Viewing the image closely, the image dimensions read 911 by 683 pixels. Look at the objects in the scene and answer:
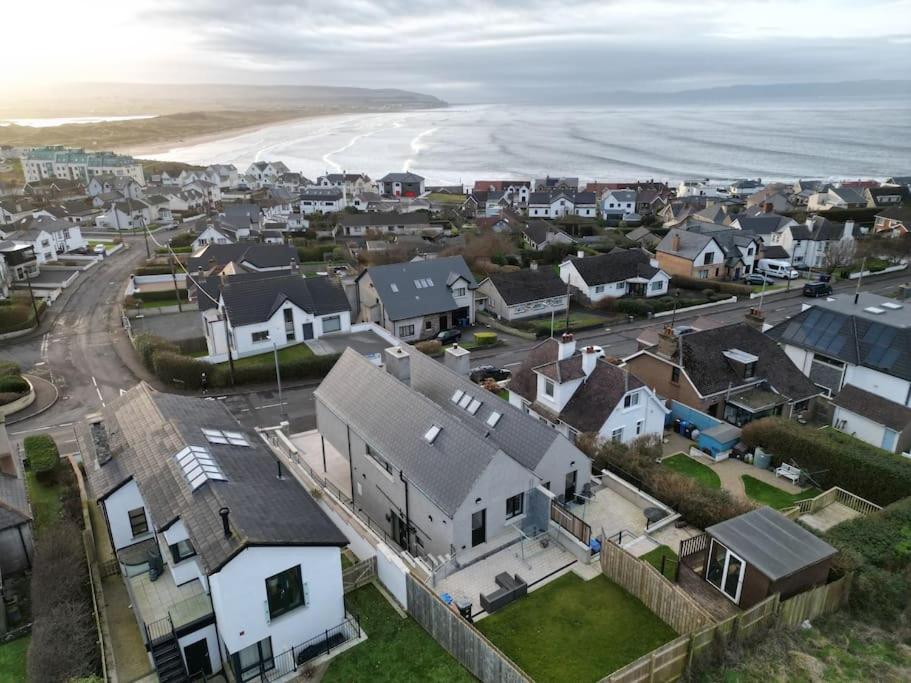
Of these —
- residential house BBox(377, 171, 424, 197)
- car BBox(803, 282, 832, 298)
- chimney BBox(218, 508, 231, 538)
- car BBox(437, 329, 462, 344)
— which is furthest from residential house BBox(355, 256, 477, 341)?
residential house BBox(377, 171, 424, 197)

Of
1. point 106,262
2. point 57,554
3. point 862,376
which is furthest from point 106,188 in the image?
point 862,376

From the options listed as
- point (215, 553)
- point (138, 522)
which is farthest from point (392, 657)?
point (138, 522)

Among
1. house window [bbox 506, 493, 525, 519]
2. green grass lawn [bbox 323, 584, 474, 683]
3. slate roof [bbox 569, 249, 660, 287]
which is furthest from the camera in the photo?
slate roof [bbox 569, 249, 660, 287]

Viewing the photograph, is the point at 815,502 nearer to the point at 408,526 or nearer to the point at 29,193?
the point at 408,526

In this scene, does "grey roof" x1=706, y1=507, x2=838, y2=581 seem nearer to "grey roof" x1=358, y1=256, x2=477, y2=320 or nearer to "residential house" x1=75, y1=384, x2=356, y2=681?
"residential house" x1=75, y1=384, x2=356, y2=681

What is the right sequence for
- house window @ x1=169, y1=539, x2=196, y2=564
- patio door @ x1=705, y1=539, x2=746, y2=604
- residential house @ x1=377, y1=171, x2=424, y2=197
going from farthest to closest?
residential house @ x1=377, y1=171, x2=424, y2=197, house window @ x1=169, y1=539, x2=196, y2=564, patio door @ x1=705, y1=539, x2=746, y2=604

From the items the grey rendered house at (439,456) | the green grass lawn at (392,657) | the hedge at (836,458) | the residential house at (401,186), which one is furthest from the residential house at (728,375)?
the residential house at (401,186)
